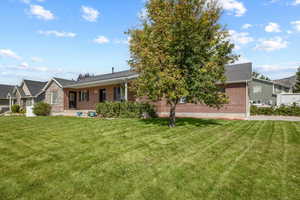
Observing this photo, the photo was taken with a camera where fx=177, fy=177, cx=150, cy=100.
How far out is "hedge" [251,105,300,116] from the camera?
53.3ft

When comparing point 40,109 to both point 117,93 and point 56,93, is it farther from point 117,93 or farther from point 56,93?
point 117,93

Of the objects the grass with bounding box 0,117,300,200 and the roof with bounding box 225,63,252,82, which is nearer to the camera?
the grass with bounding box 0,117,300,200

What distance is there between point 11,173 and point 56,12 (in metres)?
12.5

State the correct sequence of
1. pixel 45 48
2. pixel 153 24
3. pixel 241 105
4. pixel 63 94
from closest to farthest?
pixel 153 24, pixel 241 105, pixel 45 48, pixel 63 94

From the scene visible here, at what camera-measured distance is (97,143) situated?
19.3 feet

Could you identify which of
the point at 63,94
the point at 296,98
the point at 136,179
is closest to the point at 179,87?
the point at 136,179

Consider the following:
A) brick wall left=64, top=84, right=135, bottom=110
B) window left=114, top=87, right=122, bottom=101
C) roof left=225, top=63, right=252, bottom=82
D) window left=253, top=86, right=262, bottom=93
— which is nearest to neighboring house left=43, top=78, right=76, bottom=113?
brick wall left=64, top=84, right=135, bottom=110

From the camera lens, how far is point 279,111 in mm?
16938

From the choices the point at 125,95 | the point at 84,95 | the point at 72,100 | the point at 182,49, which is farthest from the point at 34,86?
the point at 182,49

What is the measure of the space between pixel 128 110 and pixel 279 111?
1452 cm

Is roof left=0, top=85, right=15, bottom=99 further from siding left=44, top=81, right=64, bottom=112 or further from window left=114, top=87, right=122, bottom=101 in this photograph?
window left=114, top=87, right=122, bottom=101

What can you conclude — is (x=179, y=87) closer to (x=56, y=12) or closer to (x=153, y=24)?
(x=153, y=24)

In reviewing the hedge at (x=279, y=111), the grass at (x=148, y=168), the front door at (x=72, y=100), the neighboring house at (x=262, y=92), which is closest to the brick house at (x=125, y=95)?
the front door at (x=72, y=100)

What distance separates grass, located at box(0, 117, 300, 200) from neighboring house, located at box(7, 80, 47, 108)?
926 inches
